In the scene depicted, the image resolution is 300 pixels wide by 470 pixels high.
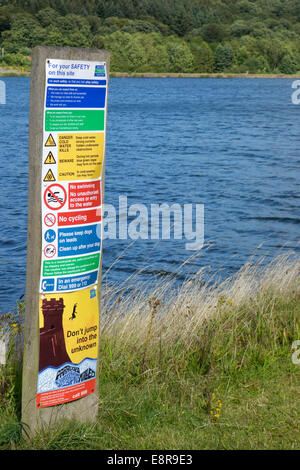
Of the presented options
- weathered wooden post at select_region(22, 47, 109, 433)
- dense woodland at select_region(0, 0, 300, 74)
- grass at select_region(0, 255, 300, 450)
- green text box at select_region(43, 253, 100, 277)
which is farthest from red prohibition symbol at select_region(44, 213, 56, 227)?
dense woodland at select_region(0, 0, 300, 74)

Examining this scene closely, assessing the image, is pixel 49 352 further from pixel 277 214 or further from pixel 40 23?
pixel 40 23

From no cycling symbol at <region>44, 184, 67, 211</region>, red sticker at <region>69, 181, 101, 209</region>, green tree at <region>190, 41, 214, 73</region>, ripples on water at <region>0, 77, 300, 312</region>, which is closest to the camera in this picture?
no cycling symbol at <region>44, 184, 67, 211</region>

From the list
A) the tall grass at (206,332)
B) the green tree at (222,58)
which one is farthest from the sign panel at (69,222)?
the green tree at (222,58)

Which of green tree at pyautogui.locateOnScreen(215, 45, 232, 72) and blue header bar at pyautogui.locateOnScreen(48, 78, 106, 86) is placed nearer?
blue header bar at pyautogui.locateOnScreen(48, 78, 106, 86)

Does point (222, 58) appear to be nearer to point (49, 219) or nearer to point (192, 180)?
point (192, 180)

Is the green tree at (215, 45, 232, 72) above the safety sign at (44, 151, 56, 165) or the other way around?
above

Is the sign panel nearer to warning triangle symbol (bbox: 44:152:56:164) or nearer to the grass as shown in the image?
warning triangle symbol (bbox: 44:152:56:164)

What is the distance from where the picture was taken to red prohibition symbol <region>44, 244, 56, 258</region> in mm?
4184

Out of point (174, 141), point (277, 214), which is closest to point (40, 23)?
point (174, 141)

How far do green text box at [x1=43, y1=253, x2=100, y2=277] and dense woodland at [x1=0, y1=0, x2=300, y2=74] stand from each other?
402 ft

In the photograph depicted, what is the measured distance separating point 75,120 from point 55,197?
1.70 ft

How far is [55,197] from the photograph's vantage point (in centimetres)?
418

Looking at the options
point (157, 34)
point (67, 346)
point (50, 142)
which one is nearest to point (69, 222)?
point (50, 142)
